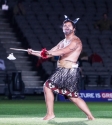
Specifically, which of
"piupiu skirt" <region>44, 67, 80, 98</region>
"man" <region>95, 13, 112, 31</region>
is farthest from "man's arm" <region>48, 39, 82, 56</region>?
"man" <region>95, 13, 112, 31</region>

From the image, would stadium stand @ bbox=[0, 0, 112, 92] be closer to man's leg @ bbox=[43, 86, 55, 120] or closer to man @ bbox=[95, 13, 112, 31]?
man @ bbox=[95, 13, 112, 31]

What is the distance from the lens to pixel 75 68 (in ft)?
47.1

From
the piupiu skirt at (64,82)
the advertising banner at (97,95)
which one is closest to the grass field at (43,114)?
the piupiu skirt at (64,82)

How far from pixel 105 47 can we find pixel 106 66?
1.49 metres

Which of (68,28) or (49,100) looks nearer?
(49,100)

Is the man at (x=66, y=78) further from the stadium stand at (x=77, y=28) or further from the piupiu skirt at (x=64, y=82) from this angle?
the stadium stand at (x=77, y=28)

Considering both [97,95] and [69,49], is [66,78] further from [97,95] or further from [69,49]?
[97,95]

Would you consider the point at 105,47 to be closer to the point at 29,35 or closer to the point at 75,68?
the point at 29,35

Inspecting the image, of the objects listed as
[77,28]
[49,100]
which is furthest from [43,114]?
[77,28]

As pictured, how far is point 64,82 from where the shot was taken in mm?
14320

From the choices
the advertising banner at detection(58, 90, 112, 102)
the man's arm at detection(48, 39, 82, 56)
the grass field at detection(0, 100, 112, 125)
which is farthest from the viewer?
the advertising banner at detection(58, 90, 112, 102)

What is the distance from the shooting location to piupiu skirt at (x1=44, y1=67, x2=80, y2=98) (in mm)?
14297

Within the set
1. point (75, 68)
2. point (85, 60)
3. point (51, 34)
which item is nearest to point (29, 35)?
point (51, 34)

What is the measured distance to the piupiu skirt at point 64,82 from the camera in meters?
14.3
